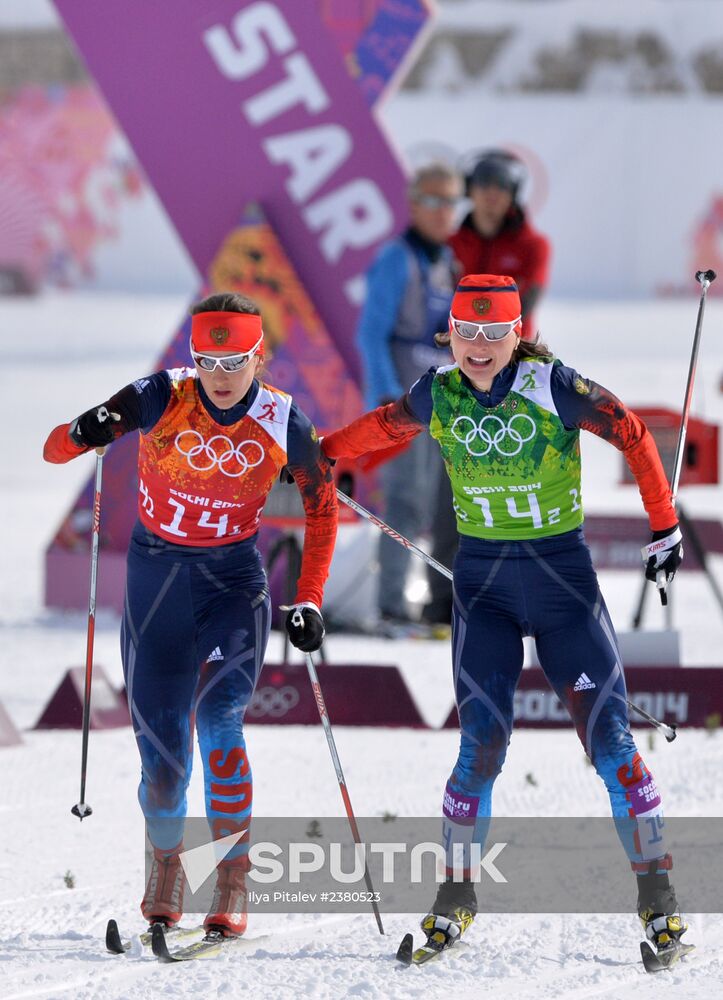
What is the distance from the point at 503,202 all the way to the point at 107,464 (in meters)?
2.78

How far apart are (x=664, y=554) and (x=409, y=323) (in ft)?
13.3

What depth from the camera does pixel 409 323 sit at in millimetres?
8352

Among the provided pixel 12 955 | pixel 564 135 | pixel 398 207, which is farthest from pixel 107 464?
pixel 564 135

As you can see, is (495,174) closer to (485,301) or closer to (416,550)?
(416,550)

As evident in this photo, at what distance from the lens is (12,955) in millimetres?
4441

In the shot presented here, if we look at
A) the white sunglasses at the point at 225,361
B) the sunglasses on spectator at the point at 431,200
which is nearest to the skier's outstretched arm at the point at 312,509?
the white sunglasses at the point at 225,361

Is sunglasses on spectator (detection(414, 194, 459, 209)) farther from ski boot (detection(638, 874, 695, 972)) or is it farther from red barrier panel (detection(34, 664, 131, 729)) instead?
ski boot (detection(638, 874, 695, 972))

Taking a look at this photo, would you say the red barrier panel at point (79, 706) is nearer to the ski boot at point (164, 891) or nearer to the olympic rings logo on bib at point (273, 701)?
the olympic rings logo on bib at point (273, 701)

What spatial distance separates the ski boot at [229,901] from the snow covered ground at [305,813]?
3.1 inches

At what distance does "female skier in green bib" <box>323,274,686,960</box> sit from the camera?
4355mm

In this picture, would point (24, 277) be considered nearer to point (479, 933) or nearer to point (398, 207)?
point (398, 207)

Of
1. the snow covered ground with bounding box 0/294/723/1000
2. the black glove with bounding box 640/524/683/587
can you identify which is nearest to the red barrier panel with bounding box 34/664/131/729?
the snow covered ground with bounding box 0/294/723/1000

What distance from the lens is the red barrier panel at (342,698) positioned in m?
6.93

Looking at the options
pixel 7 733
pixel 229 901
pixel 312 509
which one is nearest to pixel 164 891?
pixel 229 901
